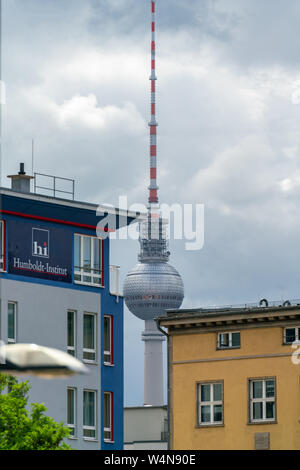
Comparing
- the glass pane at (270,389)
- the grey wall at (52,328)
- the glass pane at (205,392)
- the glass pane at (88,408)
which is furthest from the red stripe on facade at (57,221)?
the glass pane at (270,389)

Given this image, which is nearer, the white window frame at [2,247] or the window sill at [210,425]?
the white window frame at [2,247]

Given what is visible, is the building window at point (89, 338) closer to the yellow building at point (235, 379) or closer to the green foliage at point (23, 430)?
the yellow building at point (235, 379)

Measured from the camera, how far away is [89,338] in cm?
6856

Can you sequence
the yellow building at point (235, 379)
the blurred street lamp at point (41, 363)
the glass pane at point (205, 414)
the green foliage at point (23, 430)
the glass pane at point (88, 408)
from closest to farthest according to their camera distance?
the blurred street lamp at point (41, 363), the green foliage at point (23, 430), the glass pane at point (88, 408), the yellow building at point (235, 379), the glass pane at point (205, 414)

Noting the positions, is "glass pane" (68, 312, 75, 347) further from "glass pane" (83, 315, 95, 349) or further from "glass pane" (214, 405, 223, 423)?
"glass pane" (214, 405, 223, 423)

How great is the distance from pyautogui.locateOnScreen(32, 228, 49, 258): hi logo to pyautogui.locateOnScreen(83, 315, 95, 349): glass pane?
366cm

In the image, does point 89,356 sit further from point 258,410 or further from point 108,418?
point 258,410

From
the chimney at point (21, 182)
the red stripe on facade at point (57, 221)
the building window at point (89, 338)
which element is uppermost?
the chimney at point (21, 182)

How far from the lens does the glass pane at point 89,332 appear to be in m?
68.4
